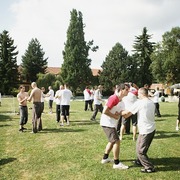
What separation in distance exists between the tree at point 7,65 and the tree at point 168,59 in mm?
31193

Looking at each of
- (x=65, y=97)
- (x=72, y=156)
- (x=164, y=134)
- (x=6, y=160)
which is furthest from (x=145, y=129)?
(x=65, y=97)

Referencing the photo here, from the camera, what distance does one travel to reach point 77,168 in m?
6.86

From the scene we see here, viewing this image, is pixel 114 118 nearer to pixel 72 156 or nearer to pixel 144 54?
pixel 72 156

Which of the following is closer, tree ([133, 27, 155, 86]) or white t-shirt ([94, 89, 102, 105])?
white t-shirt ([94, 89, 102, 105])

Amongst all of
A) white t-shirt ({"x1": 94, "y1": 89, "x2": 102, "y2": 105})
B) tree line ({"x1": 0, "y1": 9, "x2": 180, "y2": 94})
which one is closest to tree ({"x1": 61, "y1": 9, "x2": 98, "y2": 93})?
tree line ({"x1": 0, "y1": 9, "x2": 180, "y2": 94})

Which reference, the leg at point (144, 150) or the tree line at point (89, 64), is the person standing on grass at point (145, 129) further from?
the tree line at point (89, 64)

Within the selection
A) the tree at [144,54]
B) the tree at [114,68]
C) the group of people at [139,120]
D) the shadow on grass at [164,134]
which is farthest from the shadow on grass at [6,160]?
the tree at [144,54]

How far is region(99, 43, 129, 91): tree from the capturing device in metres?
62.8

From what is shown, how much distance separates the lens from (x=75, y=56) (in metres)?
60.7

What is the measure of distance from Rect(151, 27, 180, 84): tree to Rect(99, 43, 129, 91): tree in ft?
21.8

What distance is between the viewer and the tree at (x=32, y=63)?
229 ft

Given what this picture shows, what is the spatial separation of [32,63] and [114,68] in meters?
21.3

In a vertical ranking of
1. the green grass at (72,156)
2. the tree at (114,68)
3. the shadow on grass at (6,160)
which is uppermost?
the tree at (114,68)

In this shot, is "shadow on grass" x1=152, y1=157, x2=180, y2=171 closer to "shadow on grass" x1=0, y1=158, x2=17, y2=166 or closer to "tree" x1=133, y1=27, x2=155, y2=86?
"shadow on grass" x1=0, y1=158, x2=17, y2=166
